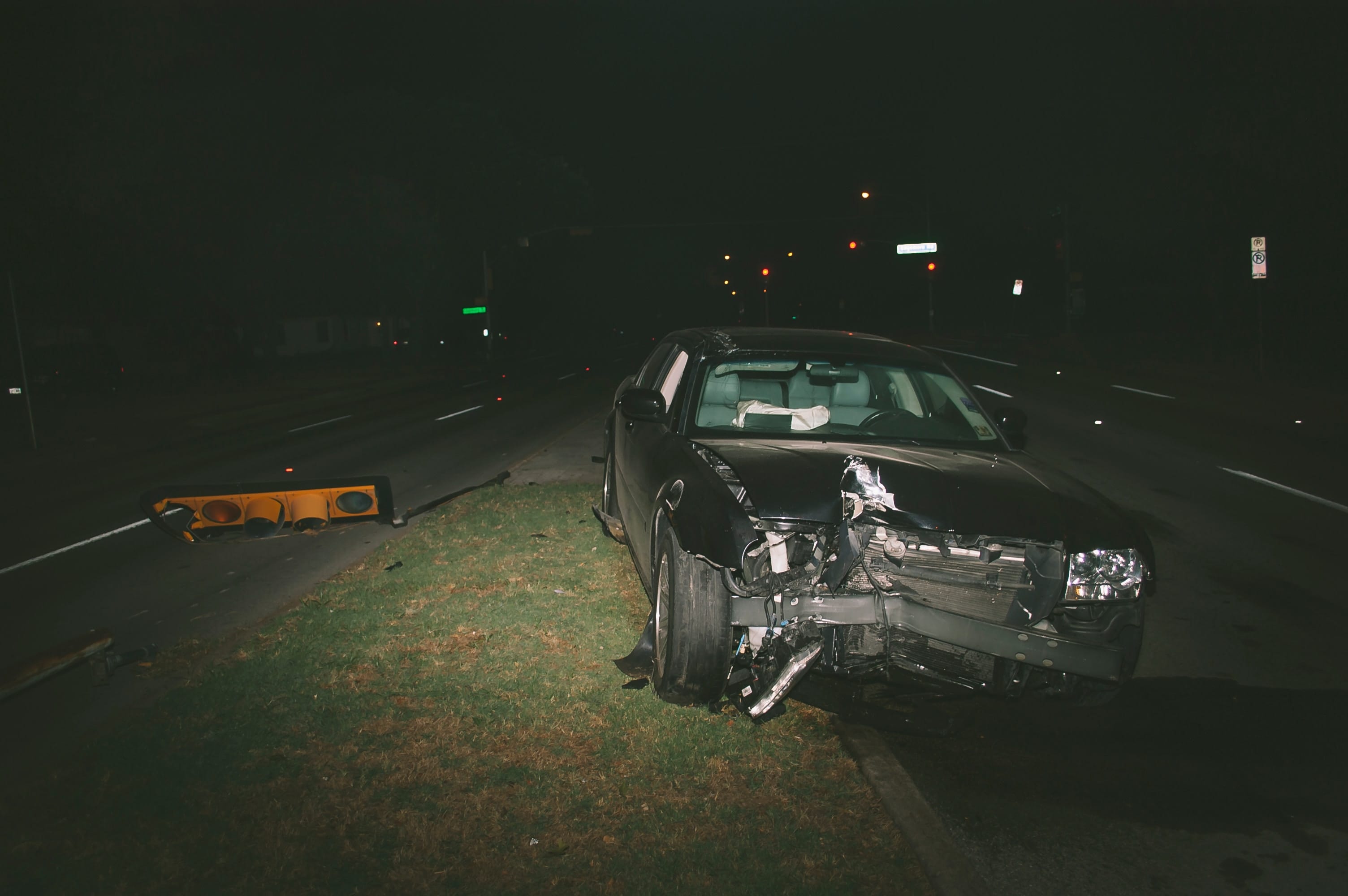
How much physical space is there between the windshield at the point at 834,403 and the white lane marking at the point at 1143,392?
16184 millimetres

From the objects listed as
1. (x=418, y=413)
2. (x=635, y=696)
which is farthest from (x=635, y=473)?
(x=418, y=413)

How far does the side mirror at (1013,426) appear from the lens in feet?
19.4

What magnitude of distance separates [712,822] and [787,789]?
1.31 ft

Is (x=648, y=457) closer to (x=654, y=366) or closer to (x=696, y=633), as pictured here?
(x=696, y=633)

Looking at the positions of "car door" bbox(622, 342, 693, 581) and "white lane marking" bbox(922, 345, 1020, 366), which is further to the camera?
"white lane marking" bbox(922, 345, 1020, 366)

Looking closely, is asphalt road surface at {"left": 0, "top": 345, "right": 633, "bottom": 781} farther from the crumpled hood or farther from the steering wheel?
the steering wheel

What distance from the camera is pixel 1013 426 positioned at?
19.4ft

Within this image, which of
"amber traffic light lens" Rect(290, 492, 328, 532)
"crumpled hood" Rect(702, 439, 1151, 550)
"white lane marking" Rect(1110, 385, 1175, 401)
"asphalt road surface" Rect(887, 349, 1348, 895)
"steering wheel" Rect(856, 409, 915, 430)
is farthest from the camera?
"white lane marking" Rect(1110, 385, 1175, 401)

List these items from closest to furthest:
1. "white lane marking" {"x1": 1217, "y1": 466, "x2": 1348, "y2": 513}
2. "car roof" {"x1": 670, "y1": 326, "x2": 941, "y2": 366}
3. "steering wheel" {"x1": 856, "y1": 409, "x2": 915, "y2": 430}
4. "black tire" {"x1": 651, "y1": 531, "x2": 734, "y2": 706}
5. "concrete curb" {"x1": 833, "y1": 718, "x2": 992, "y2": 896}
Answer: "concrete curb" {"x1": 833, "y1": 718, "x2": 992, "y2": 896}, "black tire" {"x1": 651, "y1": 531, "x2": 734, "y2": 706}, "steering wheel" {"x1": 856, "y1": 409, "x2": 915, "y2": 430}, "car roof" {"x1": 670, "y1": 326, "x2": 941, "y2": 366}, "white lane marking" {"x1": 1217, "y1": 466, "x2": 1348, "y2": 513}

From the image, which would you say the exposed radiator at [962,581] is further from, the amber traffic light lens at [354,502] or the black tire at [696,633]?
the amber traffic light lens at [354,502]

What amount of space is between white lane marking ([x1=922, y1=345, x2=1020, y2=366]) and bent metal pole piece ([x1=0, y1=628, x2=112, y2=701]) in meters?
25.0

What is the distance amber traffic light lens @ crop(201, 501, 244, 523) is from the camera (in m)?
6.41

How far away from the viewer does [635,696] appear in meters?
4.85

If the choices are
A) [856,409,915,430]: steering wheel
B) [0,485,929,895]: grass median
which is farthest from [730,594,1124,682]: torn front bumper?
A: [856,409,915,430]: steering wheel
